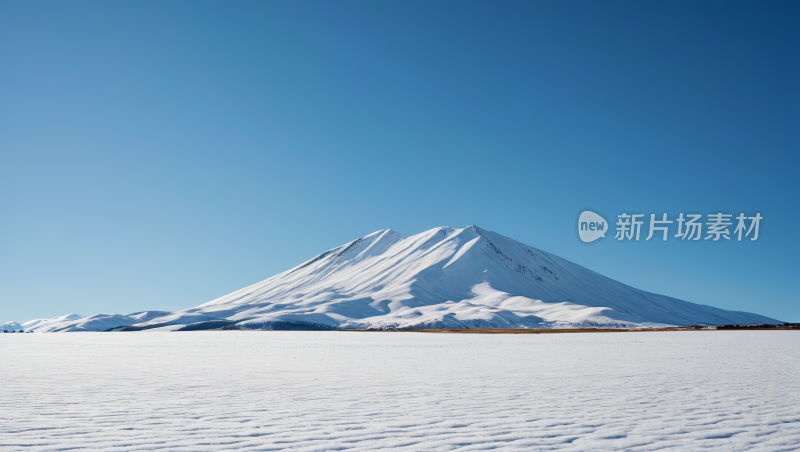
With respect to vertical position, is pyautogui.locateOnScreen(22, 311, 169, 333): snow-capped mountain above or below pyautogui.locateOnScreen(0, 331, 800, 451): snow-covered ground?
below

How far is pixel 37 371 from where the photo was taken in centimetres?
1892

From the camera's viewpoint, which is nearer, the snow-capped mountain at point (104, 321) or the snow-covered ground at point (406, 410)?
the snow-covered ground at point (406, 410)

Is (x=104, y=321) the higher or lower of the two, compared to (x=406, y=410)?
lower

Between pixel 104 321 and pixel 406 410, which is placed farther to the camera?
pixel 104 321

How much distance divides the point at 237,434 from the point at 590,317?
151351mm

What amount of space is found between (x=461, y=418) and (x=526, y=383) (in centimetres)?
593

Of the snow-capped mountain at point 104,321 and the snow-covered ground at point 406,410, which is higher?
the snow-covered ground at point 406,410

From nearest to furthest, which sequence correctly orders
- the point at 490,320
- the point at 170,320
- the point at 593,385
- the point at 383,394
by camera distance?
the point at 383,394 < the point at 593,385 < the point at 490,320 < the point at 170,320

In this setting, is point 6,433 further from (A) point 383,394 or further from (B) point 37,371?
(B) point 37,371

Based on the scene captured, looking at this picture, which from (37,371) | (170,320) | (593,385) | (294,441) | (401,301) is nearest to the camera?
(294,441)

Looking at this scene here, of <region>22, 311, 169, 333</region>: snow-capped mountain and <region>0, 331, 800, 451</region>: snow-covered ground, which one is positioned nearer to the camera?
<region>0, 331, 800, 451</region>: snow-covered ground

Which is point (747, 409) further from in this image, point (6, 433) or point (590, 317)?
point (590, 317)

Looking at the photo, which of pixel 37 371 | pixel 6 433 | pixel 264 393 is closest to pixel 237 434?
pixel 6 433

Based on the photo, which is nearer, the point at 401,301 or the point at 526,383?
the point at 526,383
